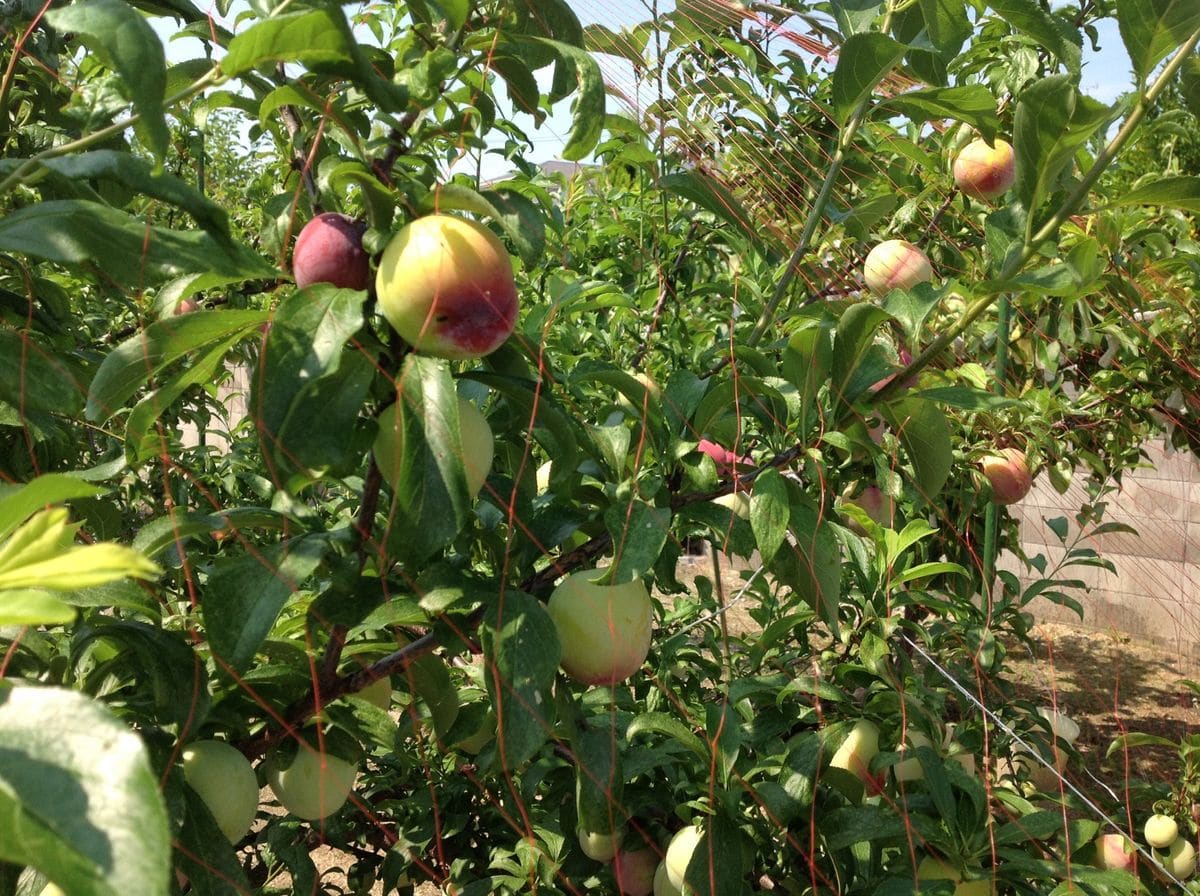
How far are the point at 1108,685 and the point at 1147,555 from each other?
748 mm

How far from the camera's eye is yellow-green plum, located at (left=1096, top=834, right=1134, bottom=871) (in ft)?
4.13

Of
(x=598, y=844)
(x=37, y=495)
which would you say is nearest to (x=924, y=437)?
(x=598, y=844)

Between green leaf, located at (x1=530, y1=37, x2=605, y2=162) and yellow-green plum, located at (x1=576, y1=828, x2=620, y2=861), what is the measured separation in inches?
25.6

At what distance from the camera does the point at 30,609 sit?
36 centimetres

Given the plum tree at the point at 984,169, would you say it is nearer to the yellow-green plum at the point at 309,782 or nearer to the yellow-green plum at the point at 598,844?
the yellow-green plum at the point at 598,844

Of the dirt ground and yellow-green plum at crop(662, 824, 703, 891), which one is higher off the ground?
yellow-green plum at crop(662, 824, 703, 891)

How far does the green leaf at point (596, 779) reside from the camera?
875mm

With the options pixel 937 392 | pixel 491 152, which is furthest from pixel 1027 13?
pixel 491 152

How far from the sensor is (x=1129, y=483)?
14.2ft

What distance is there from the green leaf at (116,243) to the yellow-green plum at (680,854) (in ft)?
2.11

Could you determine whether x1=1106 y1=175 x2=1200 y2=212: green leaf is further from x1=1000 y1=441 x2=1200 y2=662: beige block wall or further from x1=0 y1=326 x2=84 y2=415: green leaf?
x1=1000 y1=441 x2=1200 y2=662: beige block wall

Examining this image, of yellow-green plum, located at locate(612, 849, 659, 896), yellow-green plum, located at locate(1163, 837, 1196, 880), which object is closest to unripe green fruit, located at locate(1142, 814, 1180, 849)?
yellow-green plum, located at locate(1163, 837, 1196, 880)

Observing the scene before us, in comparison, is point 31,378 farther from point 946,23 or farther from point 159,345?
point 946,23

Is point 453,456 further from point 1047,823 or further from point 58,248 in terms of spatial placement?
point 1047,823
